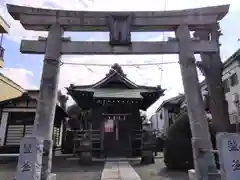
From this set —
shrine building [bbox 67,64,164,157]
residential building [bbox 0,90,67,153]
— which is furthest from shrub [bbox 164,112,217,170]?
residential building [bbox 0,90,67,153]

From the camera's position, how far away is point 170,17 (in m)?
7.57

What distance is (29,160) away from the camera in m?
4.93

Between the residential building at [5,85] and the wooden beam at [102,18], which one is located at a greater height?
the residential building at [5,85]

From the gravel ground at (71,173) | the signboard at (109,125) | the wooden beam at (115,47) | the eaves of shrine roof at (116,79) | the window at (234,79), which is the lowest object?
the gravel ground at (71,173)

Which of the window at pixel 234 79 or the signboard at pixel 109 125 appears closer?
the signboard at pixel 109 125

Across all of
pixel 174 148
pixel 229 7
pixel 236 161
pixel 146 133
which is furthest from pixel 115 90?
pixel 236 161

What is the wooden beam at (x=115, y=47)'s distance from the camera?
7234 mm

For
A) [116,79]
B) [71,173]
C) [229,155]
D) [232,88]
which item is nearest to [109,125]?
[116,79]

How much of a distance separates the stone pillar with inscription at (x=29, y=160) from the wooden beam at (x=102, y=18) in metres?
4.27

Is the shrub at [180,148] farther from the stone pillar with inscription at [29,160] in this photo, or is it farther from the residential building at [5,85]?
the residential building at [5,85]

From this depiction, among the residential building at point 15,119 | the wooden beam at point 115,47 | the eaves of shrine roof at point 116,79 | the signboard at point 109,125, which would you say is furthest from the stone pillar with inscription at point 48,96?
the residential building at point 15,119

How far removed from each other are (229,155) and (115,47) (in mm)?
4806

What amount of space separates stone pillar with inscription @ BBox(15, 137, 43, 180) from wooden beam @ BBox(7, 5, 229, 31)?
4267 millimetres

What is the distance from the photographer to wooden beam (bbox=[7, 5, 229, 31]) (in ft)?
24.1
